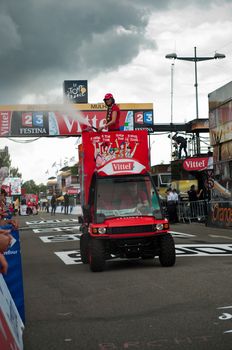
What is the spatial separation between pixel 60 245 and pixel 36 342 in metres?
10.8

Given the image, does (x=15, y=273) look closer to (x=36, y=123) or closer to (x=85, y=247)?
(x=85, y=247)

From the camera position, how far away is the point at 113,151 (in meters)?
10.9

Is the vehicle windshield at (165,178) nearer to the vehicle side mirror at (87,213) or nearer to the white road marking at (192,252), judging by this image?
the white road marking at (192,252)

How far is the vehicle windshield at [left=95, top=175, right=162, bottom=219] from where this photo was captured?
33.9 feet

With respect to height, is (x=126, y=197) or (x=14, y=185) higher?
(x=14, y=185)

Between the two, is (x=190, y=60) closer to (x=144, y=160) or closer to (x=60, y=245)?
(x=60, y=245)

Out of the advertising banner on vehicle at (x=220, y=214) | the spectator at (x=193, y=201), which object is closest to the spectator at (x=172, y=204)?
the spectator at (x=193, y=201)

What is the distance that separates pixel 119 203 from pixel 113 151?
3.77ft

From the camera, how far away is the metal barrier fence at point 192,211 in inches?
1000

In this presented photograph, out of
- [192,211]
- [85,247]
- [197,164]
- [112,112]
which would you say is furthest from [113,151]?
[192,211]

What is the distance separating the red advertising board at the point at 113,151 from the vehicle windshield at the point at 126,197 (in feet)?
0.91

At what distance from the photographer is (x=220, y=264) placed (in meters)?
10.4

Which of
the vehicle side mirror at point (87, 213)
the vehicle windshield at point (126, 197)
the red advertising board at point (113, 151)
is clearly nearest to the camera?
the vehicle windshield at point (126, 197)

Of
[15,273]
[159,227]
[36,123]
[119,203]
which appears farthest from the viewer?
[36,123]
